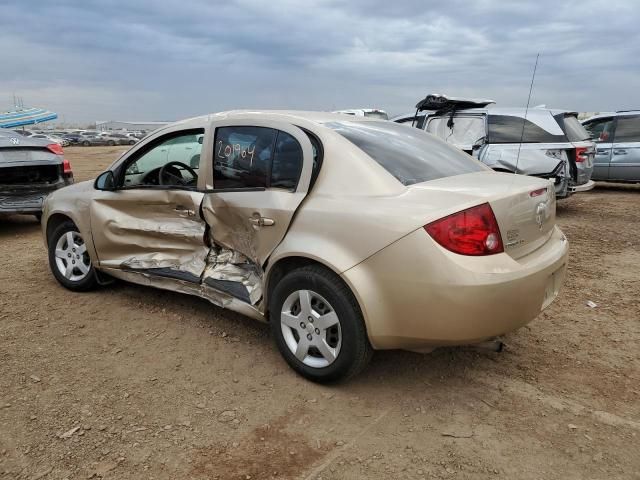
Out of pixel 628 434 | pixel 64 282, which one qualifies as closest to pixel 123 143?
pixel 64 282

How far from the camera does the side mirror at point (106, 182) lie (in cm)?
427

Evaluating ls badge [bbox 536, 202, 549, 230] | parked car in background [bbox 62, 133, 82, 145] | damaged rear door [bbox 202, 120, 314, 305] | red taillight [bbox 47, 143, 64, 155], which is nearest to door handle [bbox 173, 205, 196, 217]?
damaged rear door [bbox 202, 120, 314, 305]

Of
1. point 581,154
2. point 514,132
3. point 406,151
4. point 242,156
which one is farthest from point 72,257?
point 581,154

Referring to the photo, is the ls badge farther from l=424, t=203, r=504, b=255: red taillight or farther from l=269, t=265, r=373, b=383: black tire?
l=269, t=265, r=373, b=383: black tire

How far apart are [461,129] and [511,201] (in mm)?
6197

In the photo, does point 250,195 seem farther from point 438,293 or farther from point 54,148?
point 54,148

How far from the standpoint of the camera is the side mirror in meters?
4.27

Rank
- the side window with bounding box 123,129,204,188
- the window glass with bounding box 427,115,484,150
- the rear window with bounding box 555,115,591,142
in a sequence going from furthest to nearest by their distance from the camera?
the window glass with bounding box 427,115,484,150
the rear window with bounding box 555,115,591,142
the side window with bounding box 123,129,204,188

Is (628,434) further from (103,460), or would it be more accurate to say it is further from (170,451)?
(103,460)

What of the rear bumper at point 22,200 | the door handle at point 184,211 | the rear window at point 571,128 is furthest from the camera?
the rear window at point 571,128

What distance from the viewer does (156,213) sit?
3.99 metres

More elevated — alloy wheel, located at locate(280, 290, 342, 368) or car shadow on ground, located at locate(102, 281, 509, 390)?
alloy wheel, located at locate(280, 290, 342, 368)

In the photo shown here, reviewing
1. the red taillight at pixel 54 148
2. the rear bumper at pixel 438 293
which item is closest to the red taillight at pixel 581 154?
the rear bumper at pixel 438 293

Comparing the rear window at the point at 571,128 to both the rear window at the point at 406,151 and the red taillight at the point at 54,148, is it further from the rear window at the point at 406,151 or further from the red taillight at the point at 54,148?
the red taillight at the point at 54,148
